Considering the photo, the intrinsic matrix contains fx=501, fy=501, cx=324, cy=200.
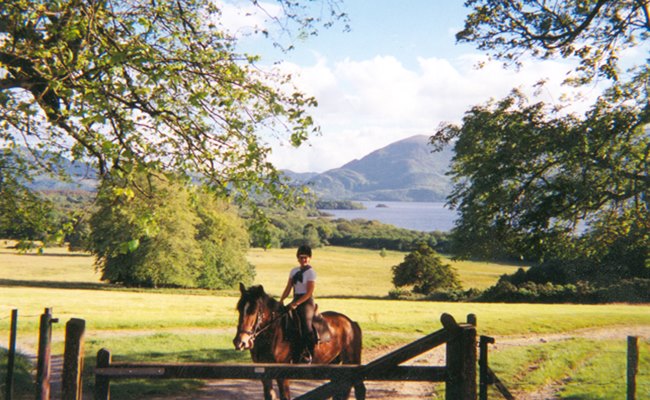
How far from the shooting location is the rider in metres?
9.75

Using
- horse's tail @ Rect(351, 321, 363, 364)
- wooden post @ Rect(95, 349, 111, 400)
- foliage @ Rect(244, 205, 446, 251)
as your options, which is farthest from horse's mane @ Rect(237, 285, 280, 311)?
foliage @ Rect(244, 205, 446, 251)

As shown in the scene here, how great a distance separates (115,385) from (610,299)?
4334 cm

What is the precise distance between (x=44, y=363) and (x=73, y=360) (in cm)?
254

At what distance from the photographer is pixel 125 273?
55062 mm

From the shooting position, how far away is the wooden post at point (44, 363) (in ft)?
23.4

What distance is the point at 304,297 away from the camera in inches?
382

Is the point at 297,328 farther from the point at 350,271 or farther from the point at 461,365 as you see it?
the point at 350,271

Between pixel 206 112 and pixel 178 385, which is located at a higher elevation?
pixel 206 112

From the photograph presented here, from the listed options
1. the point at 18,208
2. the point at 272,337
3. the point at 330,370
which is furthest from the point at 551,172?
the point at 18,208

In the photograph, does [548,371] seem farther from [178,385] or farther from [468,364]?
[468,364]

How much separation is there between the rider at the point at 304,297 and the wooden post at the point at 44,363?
4.06 m

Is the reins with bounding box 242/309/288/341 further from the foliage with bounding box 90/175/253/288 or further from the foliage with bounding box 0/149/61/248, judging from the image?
the foliage with bounding box 90/175/253/288

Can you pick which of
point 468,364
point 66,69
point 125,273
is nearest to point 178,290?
point 125,273

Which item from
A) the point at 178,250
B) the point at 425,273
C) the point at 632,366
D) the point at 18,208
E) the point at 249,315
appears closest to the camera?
the point at 249,315
